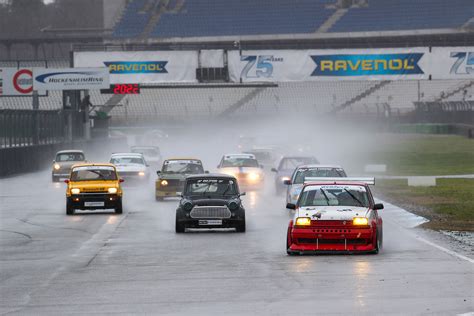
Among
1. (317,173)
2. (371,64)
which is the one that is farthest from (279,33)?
(317,173)

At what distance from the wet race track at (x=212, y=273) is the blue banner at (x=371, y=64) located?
3294cm

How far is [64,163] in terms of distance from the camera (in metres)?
52.2

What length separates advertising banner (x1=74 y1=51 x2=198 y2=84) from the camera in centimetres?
6075

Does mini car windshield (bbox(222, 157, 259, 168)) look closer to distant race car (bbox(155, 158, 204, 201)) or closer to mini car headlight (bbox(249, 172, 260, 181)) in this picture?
mini car headlight (bbox(249, 172, 260, 181))

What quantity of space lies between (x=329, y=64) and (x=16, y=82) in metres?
25.8

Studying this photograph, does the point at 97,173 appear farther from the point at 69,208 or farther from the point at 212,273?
the point at 212,273

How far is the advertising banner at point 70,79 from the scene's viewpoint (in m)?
62.7

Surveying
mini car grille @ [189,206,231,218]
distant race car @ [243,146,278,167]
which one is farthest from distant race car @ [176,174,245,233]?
distant race car @ [243,146,278,167]

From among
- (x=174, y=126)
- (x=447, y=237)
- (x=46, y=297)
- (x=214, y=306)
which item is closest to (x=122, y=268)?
(x=46, y=297)

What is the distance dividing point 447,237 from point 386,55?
37.8m

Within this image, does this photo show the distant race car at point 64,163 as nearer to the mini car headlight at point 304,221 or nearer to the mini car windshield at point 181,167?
the mini car windshield at point 181,167

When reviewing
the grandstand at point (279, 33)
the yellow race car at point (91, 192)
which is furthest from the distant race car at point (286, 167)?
the grandstand at point (279, 33)

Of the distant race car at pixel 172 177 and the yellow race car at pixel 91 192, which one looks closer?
the yellow race car at pixel 91 192

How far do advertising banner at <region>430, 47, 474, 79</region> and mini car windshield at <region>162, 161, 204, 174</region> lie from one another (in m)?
26.1
